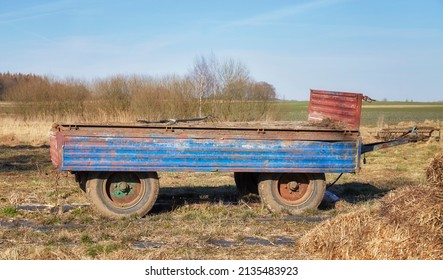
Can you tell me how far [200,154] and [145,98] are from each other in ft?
62.3

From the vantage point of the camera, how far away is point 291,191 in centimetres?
953

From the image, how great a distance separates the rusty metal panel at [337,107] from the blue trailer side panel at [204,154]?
601mm

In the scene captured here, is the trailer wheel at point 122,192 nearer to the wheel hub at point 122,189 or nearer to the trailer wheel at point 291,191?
the wheel hub at point 122,189

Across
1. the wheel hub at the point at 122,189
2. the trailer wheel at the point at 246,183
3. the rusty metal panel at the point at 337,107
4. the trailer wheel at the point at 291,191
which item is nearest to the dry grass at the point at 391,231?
the trailer wheel at the point at 291,191

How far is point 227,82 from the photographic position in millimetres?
28953

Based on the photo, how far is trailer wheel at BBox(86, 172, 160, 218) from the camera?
8.78m

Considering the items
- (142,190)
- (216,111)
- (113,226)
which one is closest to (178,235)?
(113,226)

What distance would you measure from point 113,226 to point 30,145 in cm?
1503

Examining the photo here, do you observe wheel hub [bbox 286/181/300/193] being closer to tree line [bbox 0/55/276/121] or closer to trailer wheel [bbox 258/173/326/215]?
trailer wheel [bbox 258/173/326/215]

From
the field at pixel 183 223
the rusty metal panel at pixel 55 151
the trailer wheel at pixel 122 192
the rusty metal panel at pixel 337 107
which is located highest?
the rusty metal panel at pixel 337 107

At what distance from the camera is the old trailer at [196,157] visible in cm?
852

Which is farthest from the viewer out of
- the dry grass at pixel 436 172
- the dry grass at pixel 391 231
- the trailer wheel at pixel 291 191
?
the trailer wheel at pixel 291 191

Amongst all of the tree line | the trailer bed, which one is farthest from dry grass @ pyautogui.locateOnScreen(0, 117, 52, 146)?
the trailer bed

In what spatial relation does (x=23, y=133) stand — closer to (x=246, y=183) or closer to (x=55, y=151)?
(x=246, y=183)
